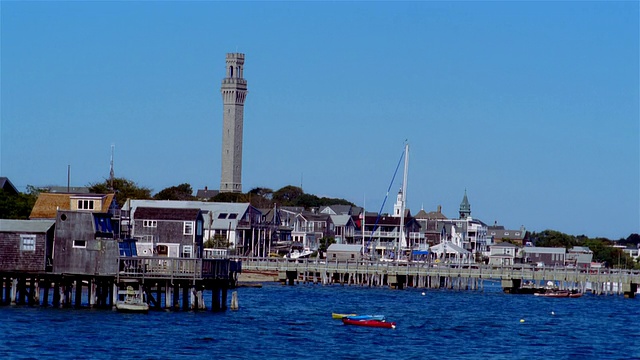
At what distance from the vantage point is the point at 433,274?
385ft

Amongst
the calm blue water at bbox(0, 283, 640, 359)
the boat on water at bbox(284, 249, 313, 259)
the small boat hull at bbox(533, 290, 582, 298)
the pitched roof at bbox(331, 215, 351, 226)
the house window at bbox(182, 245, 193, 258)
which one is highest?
the pitched roof at bbox(331, 215, 351, 226)

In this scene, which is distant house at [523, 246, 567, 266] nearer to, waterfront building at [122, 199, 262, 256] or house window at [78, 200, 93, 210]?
waterfront building at [122, 199, 262, 256]

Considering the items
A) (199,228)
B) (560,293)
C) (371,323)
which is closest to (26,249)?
(371,323)

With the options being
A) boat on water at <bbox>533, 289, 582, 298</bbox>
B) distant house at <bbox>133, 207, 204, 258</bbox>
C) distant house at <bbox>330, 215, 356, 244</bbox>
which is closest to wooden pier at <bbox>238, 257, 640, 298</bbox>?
boat on water at <bbox>533, 289, 582, 298</bbox>

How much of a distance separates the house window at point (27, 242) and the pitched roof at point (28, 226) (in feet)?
1.22

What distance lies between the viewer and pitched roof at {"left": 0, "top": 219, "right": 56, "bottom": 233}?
7306 cm

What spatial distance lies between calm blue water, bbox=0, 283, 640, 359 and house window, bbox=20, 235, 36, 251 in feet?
11.6

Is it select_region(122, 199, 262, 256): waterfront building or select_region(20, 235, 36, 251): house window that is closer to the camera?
Result: select_region(20, 235, 36, 251): house window

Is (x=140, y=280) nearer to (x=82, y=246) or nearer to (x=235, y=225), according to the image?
(x=82, y=246)

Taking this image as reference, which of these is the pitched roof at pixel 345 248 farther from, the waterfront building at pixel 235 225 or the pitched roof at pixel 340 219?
the pitched roof at pixel 340 219

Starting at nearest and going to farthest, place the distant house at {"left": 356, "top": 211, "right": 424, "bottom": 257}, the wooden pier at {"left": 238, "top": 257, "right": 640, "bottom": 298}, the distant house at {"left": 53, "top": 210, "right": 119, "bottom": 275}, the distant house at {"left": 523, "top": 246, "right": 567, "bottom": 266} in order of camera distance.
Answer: the distant house at {"left": 53, "top": 210, "right": 119, "bottom": 275}
the wooden pier at {"left": 238, "top": 257, "right": 640, "bottom": 298}
the distant house at {"left": 356, "top": 211, "right": 424, "bottom": 257}
the distant house at {"left": 523, "top": 246, "right": 567, "bottom": 266}

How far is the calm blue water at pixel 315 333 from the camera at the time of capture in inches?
2383

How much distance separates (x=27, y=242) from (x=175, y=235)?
35976 mm

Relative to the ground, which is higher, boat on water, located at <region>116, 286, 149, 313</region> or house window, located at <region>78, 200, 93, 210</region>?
house window, located at <region>78, 200, 93, 210</region>
